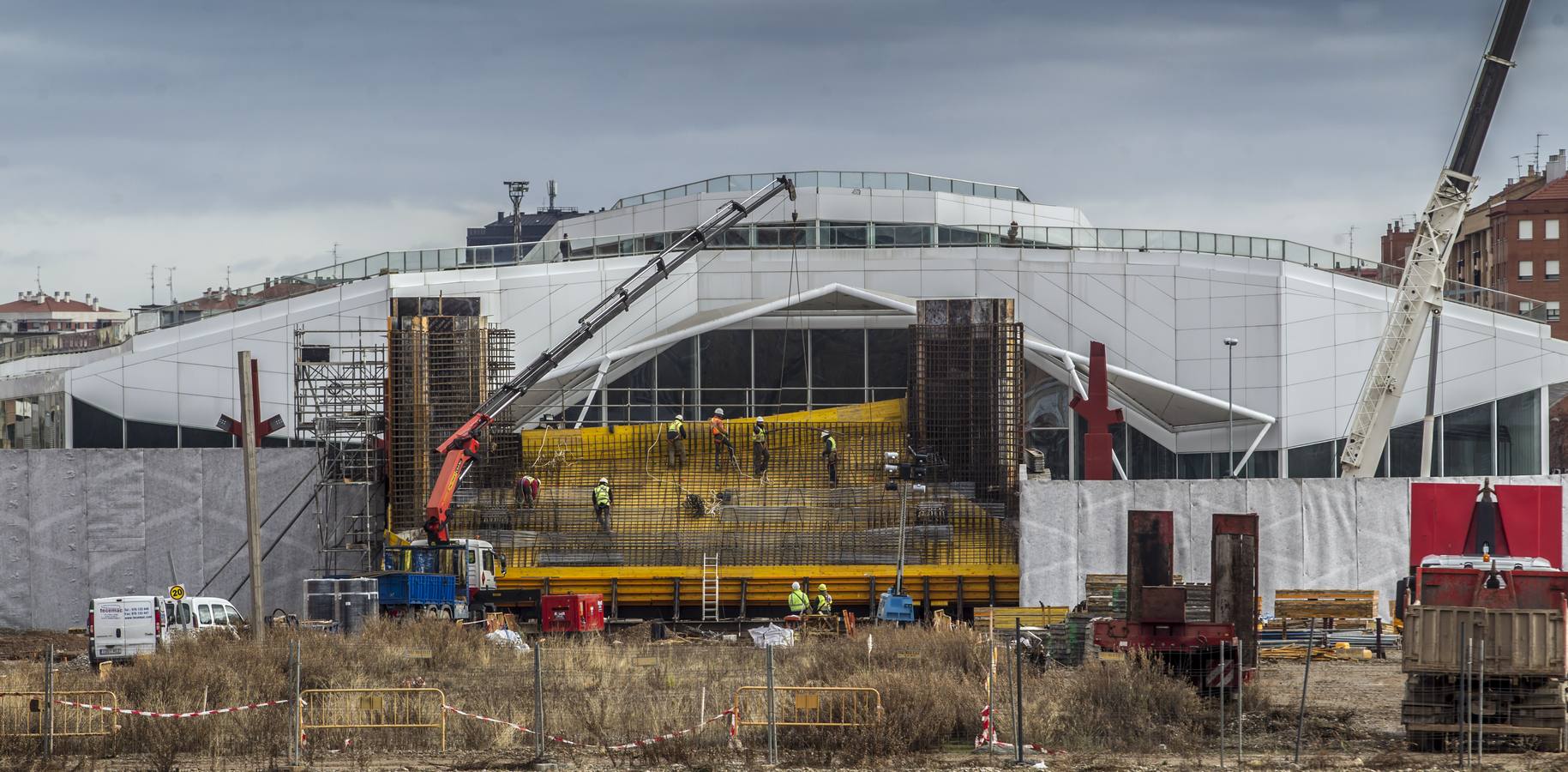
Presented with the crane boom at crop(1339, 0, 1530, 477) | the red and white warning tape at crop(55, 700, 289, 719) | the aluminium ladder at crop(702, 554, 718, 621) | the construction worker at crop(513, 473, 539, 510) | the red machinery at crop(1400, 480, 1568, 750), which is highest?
the crane boom at crop(1339, 0, 1530, 477)

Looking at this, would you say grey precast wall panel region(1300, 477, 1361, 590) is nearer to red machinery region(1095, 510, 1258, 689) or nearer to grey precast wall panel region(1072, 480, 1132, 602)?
grey precast wall panel region(1072, 480, 1132, 602)

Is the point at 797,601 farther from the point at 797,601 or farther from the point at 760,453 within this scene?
the point at 760,453

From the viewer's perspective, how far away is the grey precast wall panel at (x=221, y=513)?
41344mm

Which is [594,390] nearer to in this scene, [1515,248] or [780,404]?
[780,404]

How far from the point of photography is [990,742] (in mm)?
19938

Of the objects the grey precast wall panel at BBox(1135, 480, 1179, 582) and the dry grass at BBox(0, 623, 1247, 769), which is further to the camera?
the grey precast wall panel at BBox(1135, 480, 1179, 582)

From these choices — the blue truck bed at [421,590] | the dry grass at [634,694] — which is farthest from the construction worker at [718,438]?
the dry grass at [634,694]

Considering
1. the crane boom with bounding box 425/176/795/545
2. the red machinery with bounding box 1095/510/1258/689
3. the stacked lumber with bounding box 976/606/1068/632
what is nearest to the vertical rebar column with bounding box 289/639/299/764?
the red machinery with bounding box 1095/510/1258/689

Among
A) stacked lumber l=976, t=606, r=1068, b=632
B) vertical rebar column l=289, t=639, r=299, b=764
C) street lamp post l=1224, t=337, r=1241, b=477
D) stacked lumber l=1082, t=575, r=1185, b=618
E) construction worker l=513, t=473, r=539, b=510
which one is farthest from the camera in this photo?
street lamp post l=1224, t=337, r=1241, b=477

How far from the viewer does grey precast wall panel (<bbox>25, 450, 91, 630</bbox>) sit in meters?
40.4

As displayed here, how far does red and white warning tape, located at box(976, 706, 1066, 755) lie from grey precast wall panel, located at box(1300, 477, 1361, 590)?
18442 mm

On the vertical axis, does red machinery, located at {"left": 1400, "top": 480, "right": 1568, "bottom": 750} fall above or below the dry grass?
above

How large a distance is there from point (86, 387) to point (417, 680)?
33267 mm

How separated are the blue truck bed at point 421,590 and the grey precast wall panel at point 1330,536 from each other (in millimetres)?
17482
